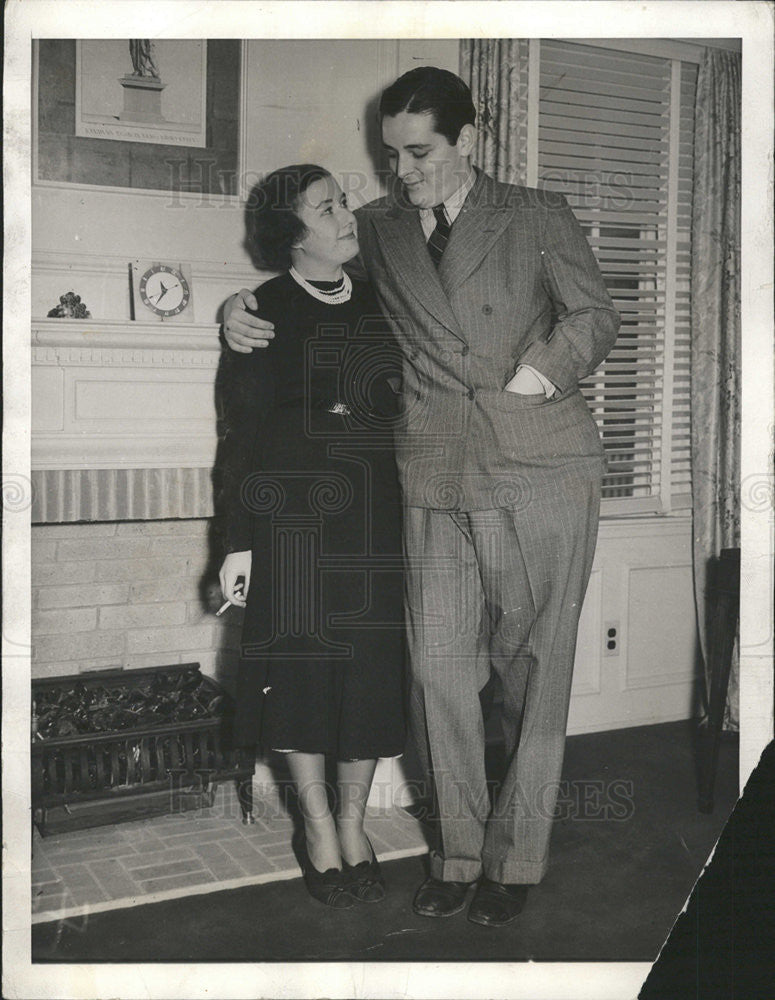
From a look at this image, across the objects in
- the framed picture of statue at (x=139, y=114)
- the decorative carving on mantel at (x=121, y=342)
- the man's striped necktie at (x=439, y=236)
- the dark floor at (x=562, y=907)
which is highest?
the framed picture of statue at (x=139, y=114)

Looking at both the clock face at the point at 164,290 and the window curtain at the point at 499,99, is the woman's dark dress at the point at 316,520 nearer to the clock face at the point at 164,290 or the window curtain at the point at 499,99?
the clock face at the point at 164,290

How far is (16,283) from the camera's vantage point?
2385mm

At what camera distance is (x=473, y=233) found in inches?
95.7

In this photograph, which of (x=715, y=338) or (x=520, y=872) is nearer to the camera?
(x=520, y=872)

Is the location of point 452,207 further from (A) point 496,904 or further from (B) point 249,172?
(A) point 496,904

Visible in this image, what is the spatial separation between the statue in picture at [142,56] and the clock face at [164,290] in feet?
1.45

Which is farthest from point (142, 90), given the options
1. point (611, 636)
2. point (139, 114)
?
point (611, 636)

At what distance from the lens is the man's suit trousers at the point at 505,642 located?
245 cm

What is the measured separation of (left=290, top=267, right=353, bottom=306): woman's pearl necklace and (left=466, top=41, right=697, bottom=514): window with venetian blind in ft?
1.70

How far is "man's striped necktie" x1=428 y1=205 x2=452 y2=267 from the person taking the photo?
245 cm

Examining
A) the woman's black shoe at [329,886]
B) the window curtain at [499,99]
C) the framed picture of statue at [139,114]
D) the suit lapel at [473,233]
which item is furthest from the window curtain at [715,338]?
the framed picture of statue at [139,114]

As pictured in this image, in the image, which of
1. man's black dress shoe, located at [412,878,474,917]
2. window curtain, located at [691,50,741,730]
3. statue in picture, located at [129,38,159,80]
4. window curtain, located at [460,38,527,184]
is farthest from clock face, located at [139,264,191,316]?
man's black dress shoe, located at [412,878,474,917]

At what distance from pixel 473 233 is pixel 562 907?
1.62 meters

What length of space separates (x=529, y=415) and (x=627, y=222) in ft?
1.93
